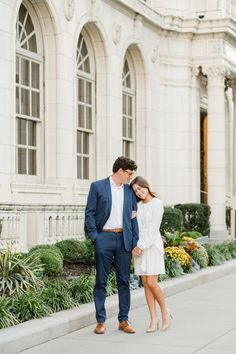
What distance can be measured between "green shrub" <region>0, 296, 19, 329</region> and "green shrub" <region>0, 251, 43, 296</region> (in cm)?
135

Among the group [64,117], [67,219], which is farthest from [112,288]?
[64,117]

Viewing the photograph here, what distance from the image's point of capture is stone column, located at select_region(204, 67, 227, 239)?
95.2 feet

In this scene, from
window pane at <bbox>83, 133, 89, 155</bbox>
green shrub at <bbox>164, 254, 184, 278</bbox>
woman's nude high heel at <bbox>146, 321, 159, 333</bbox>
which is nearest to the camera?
woman's nude high heel at <bbox>146, 321, 159, 333</bbox>

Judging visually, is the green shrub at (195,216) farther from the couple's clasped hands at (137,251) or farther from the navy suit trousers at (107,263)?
the navy suit trousers at (107,263)

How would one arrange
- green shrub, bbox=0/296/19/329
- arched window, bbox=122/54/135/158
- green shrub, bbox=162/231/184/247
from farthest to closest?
1. arched window, bbox=122/54/135/158
2. green shrub, bbox=162/231/184/247
3. green shrub, bbox=0/296/19/329

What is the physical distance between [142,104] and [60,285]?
16.5 metres

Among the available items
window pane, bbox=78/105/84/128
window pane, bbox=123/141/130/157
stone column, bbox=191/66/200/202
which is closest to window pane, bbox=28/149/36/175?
window pane, bbox=78/105/84/128

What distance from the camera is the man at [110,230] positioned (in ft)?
32.8

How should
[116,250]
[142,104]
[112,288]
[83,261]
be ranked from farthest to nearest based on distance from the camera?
[142,104] < [83,261] < [112,288] < [116,250]

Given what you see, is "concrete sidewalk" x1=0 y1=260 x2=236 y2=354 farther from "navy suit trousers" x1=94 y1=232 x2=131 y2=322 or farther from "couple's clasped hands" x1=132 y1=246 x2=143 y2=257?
"couple's clasped hands" x1=132 y1=246 x2=143 y2=257

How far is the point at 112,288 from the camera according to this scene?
1276 centimetres

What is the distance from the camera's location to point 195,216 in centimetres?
2762

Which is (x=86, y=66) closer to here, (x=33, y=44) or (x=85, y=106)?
(x=85, y=106)

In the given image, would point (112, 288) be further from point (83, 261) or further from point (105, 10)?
point (105, 10)
